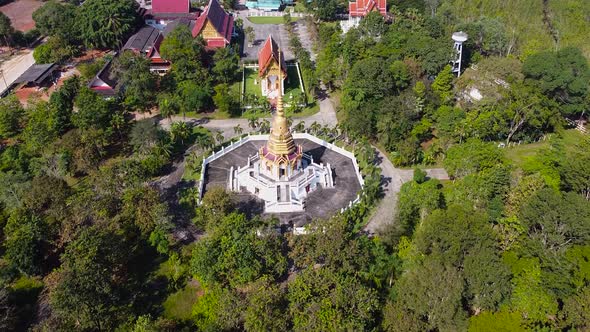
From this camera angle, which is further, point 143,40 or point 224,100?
point 143,40

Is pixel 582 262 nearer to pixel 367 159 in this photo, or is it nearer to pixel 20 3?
pixel 367 159

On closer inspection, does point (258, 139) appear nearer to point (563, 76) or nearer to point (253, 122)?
point (253, 122)

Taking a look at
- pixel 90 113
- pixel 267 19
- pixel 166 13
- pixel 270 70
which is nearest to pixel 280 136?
pixel 270 70

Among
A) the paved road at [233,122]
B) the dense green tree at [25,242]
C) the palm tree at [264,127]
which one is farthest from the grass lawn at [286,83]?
the dense green tree at [25,242]

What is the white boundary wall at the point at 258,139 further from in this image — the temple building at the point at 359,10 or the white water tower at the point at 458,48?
the temple building at the point at 359,10

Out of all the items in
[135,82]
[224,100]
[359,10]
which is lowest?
[224,100]

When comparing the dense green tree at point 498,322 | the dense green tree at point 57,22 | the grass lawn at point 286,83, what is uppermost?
the dense green tree at point 57,22
